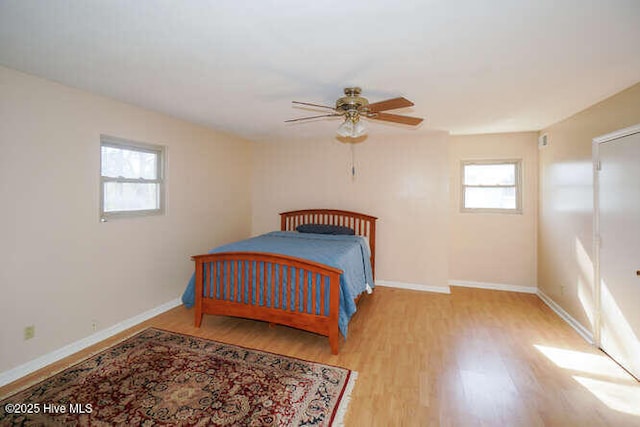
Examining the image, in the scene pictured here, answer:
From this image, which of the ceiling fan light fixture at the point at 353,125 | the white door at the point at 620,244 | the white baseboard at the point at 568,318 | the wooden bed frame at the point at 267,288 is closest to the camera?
the white door at the point at 620,244

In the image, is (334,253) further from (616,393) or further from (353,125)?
(616,393)

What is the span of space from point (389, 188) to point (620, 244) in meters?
2.67

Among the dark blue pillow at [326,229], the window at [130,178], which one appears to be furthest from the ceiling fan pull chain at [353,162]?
the window at [130,178]

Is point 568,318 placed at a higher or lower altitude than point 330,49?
lower

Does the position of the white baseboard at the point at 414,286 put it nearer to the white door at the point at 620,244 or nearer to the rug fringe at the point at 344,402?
the white door at the point at 620,244

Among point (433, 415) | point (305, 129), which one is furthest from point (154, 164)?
point (433, 415)

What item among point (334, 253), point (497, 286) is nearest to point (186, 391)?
point (334, 253)

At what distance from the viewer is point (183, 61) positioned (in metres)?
2.13

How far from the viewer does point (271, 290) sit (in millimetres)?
2846

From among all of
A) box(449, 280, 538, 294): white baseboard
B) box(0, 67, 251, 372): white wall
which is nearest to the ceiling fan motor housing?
box(0, 67, 251, 372): white wall

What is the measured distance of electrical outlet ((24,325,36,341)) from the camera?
234 centimetres

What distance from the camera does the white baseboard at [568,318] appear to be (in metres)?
2.91

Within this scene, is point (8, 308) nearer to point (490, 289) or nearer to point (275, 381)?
point (275, 381)

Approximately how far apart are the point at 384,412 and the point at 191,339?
1924 mm
